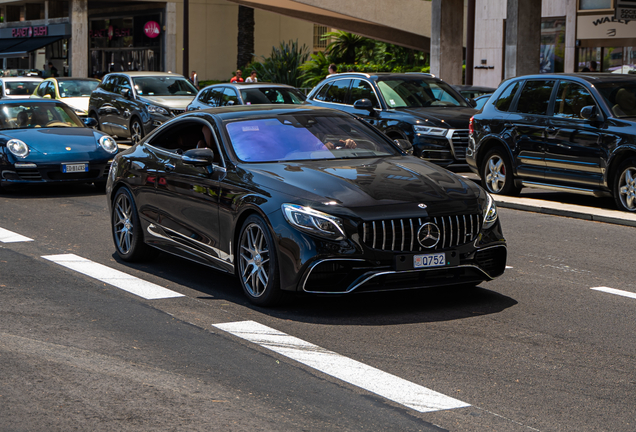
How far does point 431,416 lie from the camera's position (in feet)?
15.3

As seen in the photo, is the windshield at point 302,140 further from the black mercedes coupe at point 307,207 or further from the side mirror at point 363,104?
the side mirror at point 363,104

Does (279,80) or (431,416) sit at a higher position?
(279,80)

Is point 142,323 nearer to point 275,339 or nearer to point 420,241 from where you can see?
point 275,339

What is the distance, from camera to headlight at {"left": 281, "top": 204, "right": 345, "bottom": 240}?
645 cm

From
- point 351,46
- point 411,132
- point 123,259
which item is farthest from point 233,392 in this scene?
point 351,46

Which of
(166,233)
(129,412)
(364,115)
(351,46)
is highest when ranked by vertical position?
(351,46)

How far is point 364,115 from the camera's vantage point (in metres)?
17.0

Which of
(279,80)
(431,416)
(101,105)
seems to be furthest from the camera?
(279,80)

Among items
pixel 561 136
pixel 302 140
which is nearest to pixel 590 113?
pixel 561 136

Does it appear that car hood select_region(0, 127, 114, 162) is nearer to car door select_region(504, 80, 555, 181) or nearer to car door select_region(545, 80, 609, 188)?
car door select_region(504, 80, 555, 181)

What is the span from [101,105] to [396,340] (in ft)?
64.1

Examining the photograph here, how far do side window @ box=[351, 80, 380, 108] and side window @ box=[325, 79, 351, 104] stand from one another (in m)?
0.19

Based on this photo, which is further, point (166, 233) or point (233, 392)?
point (166, 233)

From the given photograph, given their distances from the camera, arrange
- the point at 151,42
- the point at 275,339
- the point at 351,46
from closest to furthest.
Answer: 1. the point at 275,339
2. the point at 351,46
3. the point at 151,42
